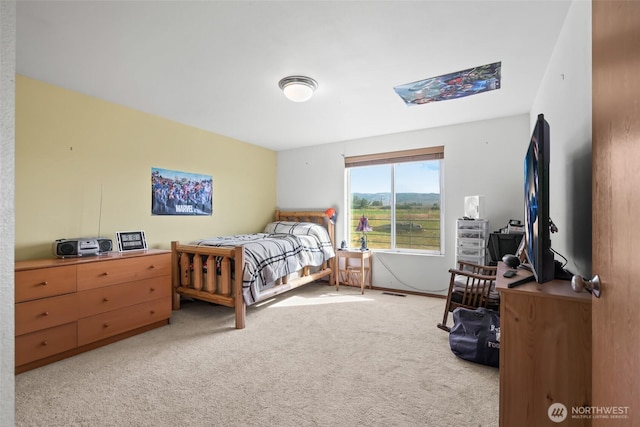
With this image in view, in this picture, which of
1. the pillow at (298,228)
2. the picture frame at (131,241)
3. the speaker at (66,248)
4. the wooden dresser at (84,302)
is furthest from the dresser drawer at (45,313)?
the pillow at (298,228)

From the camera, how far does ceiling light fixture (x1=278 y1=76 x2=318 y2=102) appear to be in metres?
2.51

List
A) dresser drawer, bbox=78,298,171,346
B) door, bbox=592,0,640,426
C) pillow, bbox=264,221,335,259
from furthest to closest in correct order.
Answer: pillow, bbox=264,221,335,259 → dresser drawer, bbox=78,298,171,346 → door, bbox=592,0,640,426

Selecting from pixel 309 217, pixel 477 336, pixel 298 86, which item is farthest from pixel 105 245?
pixel 477 336

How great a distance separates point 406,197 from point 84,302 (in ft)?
12.7

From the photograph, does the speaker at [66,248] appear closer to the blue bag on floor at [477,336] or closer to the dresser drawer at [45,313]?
the dresser drawer at [45,313]

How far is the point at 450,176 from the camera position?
393 centimetres

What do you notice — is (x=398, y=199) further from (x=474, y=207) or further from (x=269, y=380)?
(x=269, y=380)

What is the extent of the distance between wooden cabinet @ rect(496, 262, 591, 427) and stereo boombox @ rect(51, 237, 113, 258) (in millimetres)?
3191

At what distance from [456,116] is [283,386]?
3447 mm

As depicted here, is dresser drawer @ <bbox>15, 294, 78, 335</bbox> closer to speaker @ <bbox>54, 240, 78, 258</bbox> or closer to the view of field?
speaker @ <bbox>54, 240, 78, 258</bbox>

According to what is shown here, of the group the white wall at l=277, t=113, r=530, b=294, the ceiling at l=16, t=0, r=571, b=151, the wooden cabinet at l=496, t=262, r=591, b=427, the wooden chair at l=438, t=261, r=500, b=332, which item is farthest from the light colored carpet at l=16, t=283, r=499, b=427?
the ceiling at l=16, t=0, r=571, b=151

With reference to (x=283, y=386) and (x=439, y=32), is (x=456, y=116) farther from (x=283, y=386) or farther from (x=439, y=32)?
(x=283, y=386)

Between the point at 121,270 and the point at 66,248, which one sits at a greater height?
the point at 66,248

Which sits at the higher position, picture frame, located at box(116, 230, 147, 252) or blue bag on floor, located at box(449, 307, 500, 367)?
picture frame, located at box(116, 230, 147, 252)
